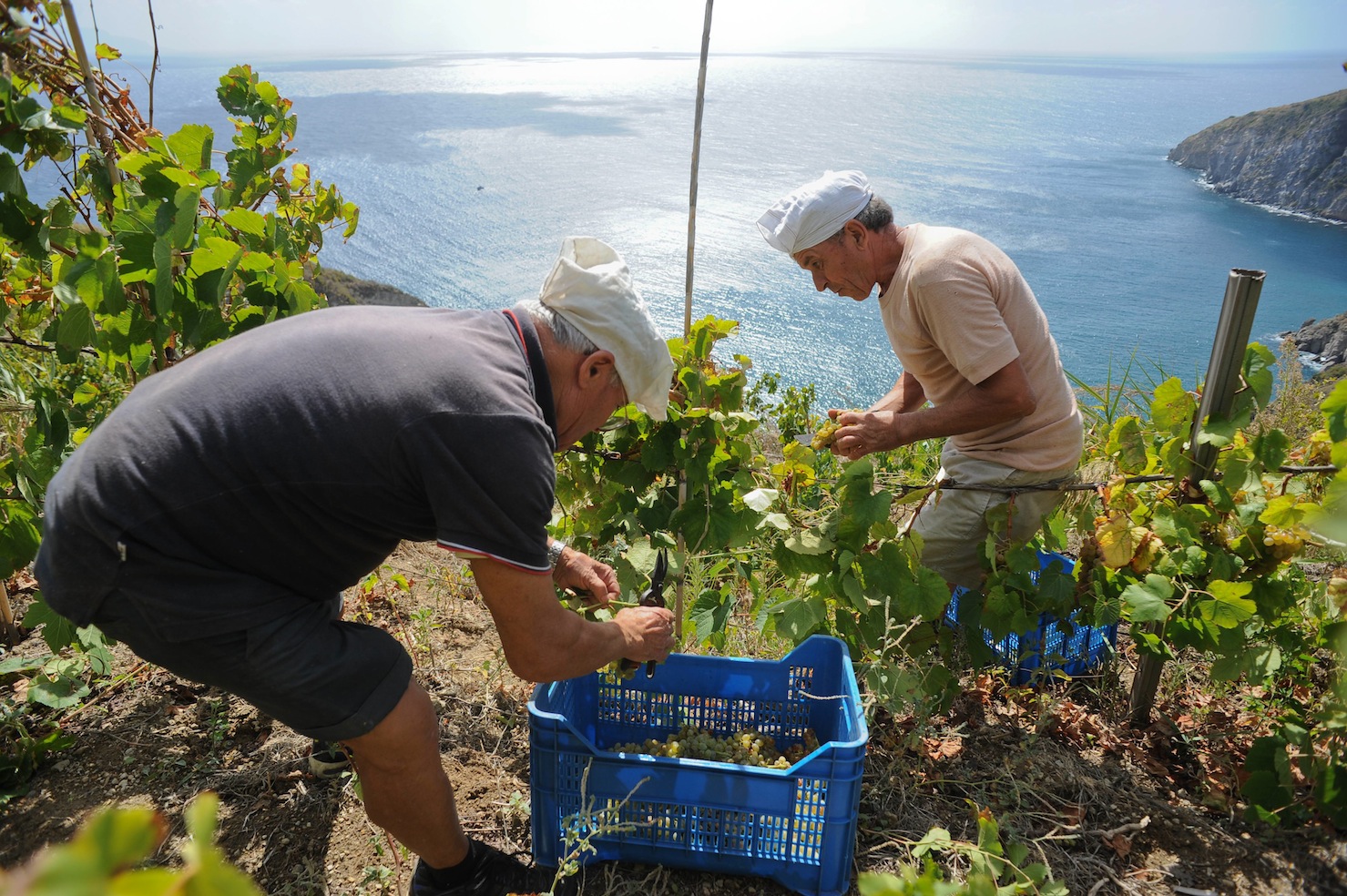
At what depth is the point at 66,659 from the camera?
239 centimetres

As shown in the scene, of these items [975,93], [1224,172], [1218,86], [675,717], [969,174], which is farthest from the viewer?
[1218,86]

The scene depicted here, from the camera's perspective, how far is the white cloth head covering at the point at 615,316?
1632 millimetres

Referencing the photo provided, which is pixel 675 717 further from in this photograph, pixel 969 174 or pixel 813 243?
pixel 969 174

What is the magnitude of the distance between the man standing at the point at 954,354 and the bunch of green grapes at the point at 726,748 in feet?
2.54

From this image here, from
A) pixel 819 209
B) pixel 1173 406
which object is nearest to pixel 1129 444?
pixel 1173 406

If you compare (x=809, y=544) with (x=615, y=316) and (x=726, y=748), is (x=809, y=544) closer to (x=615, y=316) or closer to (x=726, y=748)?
(x=726, y=748)

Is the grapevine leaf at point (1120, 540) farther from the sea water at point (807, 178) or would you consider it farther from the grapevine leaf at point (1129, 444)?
the sea water at point (807, 178)

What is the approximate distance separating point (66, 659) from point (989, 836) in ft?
7.79

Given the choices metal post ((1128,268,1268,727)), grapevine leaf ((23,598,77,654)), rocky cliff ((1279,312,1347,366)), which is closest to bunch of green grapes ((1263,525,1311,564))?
metal post ((1128,268,1268,727))

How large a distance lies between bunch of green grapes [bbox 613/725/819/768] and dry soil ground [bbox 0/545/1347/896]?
248 mm

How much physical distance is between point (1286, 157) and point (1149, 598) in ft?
23.1

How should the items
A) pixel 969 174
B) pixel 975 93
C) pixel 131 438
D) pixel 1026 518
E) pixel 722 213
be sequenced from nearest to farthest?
pixel 131 438
pixel 1026 518
pixel 722 213
pixel 969 174
pixel 975 93

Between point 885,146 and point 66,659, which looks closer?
point 66,659

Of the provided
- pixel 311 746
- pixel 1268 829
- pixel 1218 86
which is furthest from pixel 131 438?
pixel 1218 86
